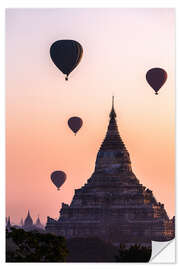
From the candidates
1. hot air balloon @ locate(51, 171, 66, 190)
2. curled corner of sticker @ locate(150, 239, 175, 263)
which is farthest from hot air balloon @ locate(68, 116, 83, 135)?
curled corner of sticker @ locate(150, 239, 175, 263)

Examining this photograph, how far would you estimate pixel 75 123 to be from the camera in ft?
120

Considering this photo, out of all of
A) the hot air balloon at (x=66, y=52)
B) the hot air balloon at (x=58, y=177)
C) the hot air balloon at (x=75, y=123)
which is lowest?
the hot air balloon at (x=58, y=177)

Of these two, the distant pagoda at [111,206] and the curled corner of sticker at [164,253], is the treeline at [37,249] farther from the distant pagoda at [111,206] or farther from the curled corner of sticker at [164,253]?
the distant pagoda at [111,206]

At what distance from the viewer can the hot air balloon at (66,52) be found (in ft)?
119

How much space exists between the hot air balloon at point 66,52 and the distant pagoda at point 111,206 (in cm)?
2247

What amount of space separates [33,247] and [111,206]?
30.8m

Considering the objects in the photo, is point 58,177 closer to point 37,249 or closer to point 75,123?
point 75,123

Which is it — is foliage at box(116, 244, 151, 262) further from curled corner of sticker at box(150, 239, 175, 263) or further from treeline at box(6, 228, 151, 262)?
curled corner of sticker at box(150, 239, 175, 263)

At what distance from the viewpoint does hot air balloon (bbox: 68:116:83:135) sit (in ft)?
117
